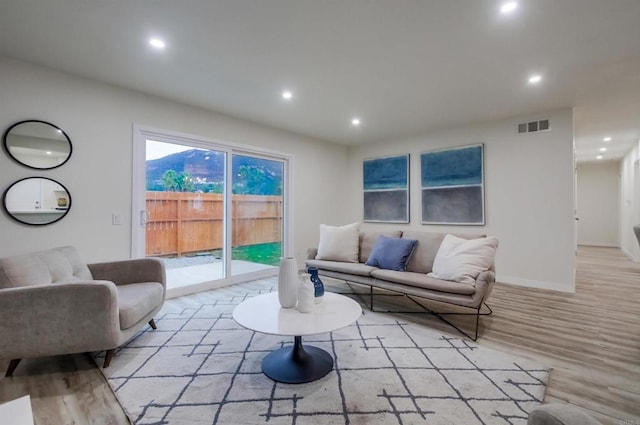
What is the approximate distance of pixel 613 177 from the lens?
7.93 meters

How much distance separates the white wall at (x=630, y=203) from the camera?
17.7ft

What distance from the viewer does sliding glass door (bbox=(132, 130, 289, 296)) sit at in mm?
3527

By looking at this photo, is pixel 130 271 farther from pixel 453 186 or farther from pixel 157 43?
pixel 453 186

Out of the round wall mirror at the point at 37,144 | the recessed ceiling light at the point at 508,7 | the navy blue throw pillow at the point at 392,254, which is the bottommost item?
the navy blue throw pillow at the point at 392,254

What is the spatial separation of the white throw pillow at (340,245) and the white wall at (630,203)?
5.38 metres

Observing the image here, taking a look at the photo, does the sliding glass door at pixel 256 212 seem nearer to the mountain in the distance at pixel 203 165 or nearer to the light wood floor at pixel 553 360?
the mountain in the distance at pixel 203 165

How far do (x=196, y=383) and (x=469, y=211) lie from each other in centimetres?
435

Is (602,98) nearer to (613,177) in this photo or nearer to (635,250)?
(635,250)

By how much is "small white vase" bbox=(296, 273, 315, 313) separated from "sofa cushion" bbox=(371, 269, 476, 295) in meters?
1.24

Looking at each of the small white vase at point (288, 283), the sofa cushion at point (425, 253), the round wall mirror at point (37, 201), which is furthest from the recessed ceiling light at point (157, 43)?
the sofa cushion at point (425, 253)

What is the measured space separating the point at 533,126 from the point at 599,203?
20.6 ft

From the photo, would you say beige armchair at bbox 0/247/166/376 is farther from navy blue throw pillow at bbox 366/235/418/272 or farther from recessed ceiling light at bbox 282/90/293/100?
recessed ceiling light at bbox 282/90/293/100

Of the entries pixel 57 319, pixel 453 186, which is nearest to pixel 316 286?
pixel 57 319

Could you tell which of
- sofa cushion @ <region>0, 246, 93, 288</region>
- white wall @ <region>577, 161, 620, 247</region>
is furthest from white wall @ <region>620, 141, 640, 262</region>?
sofa cushion @ <region>0, 246, 93, 288</region>
